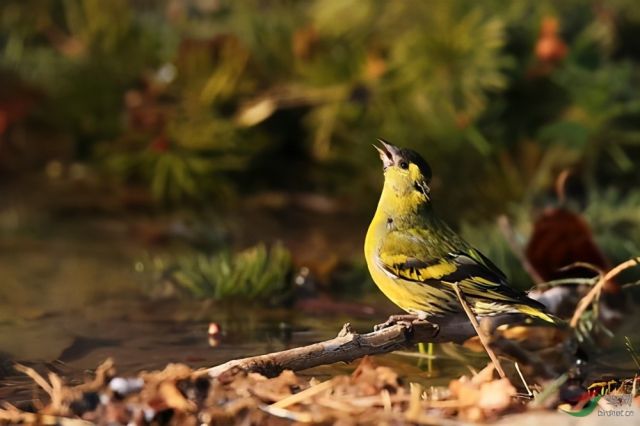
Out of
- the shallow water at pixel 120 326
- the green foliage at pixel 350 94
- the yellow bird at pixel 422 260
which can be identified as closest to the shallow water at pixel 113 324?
the shallow water at pixel 120 326

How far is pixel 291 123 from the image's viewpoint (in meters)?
2.04

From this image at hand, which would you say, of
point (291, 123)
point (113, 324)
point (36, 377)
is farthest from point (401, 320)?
point (291, 123)

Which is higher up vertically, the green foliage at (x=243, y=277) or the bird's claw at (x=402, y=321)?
the green foliage at (x=243, y=277)

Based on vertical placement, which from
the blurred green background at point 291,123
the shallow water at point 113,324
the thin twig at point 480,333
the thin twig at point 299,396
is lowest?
the thin twig at point 299,396

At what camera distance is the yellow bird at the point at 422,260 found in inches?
36.8

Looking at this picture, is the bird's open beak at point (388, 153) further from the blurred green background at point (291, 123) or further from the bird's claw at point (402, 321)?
the blurred green background at point (291, 123)

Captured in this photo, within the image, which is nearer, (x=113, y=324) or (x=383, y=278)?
(x=383, y=278)

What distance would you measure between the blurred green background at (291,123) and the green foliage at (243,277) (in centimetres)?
15

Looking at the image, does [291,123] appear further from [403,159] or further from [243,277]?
[403,159]

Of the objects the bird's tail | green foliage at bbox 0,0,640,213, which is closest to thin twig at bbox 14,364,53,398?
the bird's tail

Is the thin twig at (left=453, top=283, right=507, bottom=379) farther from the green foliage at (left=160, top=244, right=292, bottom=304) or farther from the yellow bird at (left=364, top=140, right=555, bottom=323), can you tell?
the green foliage at (left=160, top=244, right=292, bottom=304)

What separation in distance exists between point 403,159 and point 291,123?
107 cm

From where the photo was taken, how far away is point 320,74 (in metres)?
1.84

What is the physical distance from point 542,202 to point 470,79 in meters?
0.25
